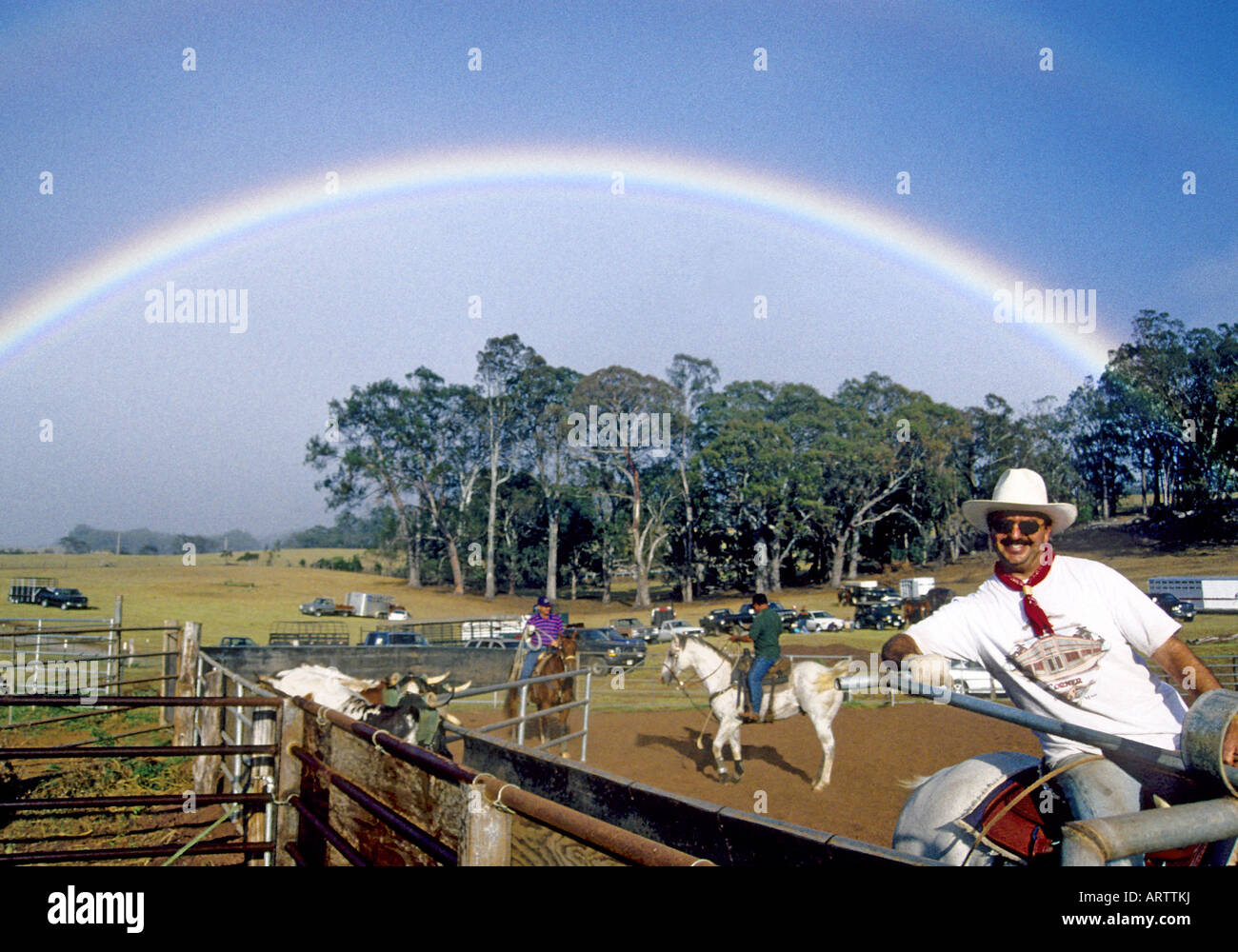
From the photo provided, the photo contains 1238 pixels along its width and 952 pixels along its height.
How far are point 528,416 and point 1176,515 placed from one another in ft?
148

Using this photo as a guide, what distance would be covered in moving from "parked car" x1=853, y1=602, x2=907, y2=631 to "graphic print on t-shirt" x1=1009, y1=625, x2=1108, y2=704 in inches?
1423

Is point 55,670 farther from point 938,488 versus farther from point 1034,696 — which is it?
point 938,488

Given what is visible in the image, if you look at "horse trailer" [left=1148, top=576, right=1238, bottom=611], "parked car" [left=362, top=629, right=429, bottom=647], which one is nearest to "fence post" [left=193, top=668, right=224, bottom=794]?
"parked car" [left=362, top=629, right=429, bottom=647]

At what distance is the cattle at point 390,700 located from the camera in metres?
4.46

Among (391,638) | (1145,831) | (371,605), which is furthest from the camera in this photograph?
(371,605)

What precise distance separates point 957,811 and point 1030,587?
0.98 m

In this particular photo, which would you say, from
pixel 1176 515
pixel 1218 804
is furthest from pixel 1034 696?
pixel 1176 515

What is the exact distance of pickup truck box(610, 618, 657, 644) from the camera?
3560 cm

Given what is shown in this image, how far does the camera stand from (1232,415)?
4728 centimetres

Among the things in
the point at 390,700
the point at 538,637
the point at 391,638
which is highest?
the point at 390,700

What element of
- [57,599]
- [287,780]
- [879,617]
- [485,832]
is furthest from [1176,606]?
[57,599]

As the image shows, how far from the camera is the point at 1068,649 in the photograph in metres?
2.89

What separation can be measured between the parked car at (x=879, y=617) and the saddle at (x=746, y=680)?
28.3 m

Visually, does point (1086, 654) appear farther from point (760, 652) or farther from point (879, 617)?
point (879, 617)
